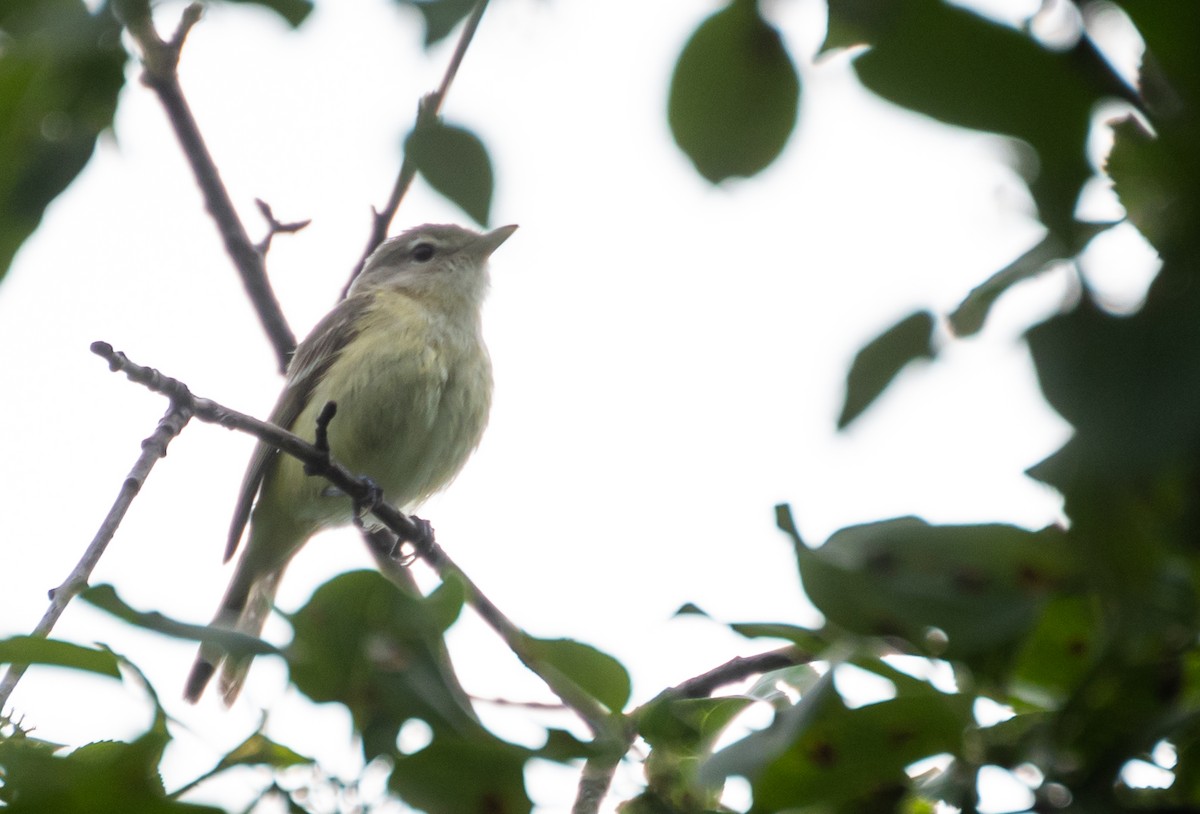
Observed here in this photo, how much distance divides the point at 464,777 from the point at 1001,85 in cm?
77

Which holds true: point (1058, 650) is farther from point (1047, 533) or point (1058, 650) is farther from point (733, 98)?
point (733, 98)

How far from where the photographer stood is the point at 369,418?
6.43m

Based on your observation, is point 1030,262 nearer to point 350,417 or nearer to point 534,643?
point 534,643

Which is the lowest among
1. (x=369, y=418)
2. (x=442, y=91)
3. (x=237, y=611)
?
(x=442, y=91)

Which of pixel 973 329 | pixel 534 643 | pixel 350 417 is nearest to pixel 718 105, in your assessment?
pixel 973 329

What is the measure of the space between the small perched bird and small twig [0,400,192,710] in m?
2.70

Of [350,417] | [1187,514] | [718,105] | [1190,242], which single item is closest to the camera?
[1190,242]

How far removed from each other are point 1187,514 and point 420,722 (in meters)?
0.72

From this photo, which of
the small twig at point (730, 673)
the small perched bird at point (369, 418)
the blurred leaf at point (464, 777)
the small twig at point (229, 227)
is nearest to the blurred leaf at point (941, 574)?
the blurred leaf at point (464, 777)

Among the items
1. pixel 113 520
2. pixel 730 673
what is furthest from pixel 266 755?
pixel 730 673

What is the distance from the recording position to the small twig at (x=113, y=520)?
204 cm

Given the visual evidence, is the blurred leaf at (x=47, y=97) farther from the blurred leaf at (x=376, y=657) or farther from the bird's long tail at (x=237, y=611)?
the bird's long tail at (x=237, y=611)

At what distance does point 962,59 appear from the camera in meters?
0.60

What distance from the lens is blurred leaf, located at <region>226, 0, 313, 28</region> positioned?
42.2 inches
